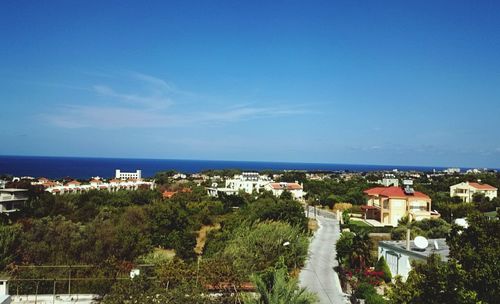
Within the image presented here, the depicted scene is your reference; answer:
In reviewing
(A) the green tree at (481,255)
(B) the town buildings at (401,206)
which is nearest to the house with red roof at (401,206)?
(B) the town buildings at (401,206)

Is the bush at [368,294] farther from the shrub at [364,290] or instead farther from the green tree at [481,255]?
the green tree at [481,255]

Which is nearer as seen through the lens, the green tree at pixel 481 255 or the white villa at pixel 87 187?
the green tree at pixel 481 255

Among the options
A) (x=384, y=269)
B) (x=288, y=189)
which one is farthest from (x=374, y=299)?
(x=288, y=189)

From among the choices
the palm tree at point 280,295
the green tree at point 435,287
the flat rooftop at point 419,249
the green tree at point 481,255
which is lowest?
the flat rooftop at point 419,249

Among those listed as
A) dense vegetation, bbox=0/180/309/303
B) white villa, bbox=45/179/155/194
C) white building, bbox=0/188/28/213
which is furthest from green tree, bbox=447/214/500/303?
white villa, bbox=45/179/155/194

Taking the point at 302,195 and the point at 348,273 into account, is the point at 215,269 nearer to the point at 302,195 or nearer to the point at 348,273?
the point at 348,273

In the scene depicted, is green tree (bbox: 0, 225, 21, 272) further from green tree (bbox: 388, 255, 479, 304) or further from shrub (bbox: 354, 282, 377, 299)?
green tree (bbox: 388, 255, 479, 304)

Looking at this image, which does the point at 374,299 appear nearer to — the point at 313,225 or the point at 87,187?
the point at 313,225
